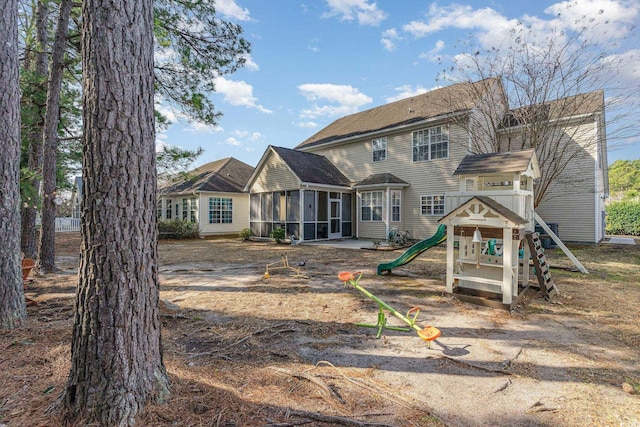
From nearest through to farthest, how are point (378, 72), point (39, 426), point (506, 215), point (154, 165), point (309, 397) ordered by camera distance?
point (39, 426)
point (154, 165)
point (309, 397)
point (506, 215)
point (378, 72)

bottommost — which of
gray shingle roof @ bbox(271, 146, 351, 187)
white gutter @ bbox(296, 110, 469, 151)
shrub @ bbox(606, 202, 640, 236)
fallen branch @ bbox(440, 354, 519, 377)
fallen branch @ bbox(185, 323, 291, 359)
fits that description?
fallen branch @ bbox(440, 354, 519, 377)

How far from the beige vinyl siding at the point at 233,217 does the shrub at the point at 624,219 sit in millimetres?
26147

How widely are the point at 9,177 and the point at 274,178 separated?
12.7 metres

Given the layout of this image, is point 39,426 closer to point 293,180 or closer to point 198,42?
point 198,42

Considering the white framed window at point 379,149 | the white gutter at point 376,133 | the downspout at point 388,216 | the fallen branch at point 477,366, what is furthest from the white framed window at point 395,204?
the fallen branch at point 477,366

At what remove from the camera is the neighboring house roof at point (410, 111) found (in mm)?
13173

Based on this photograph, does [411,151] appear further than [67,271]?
Yes

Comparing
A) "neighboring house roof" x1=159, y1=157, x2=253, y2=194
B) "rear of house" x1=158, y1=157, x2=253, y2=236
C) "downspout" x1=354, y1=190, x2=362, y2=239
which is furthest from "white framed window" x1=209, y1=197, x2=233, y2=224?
"downspout" x1=354, y1=190, x2=362, y2=239

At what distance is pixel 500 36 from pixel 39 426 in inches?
629

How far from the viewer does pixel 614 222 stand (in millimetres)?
21609

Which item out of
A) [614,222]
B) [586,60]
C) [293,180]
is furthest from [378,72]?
[614,222]

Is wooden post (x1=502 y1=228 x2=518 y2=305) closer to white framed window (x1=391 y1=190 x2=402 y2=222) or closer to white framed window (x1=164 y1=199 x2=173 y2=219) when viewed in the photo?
white framed window (x1=391 y1=190 x2=402 y2=222)

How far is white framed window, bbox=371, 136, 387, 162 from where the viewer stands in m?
16.8

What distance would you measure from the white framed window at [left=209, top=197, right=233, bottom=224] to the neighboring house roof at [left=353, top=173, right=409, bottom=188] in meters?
9.13
